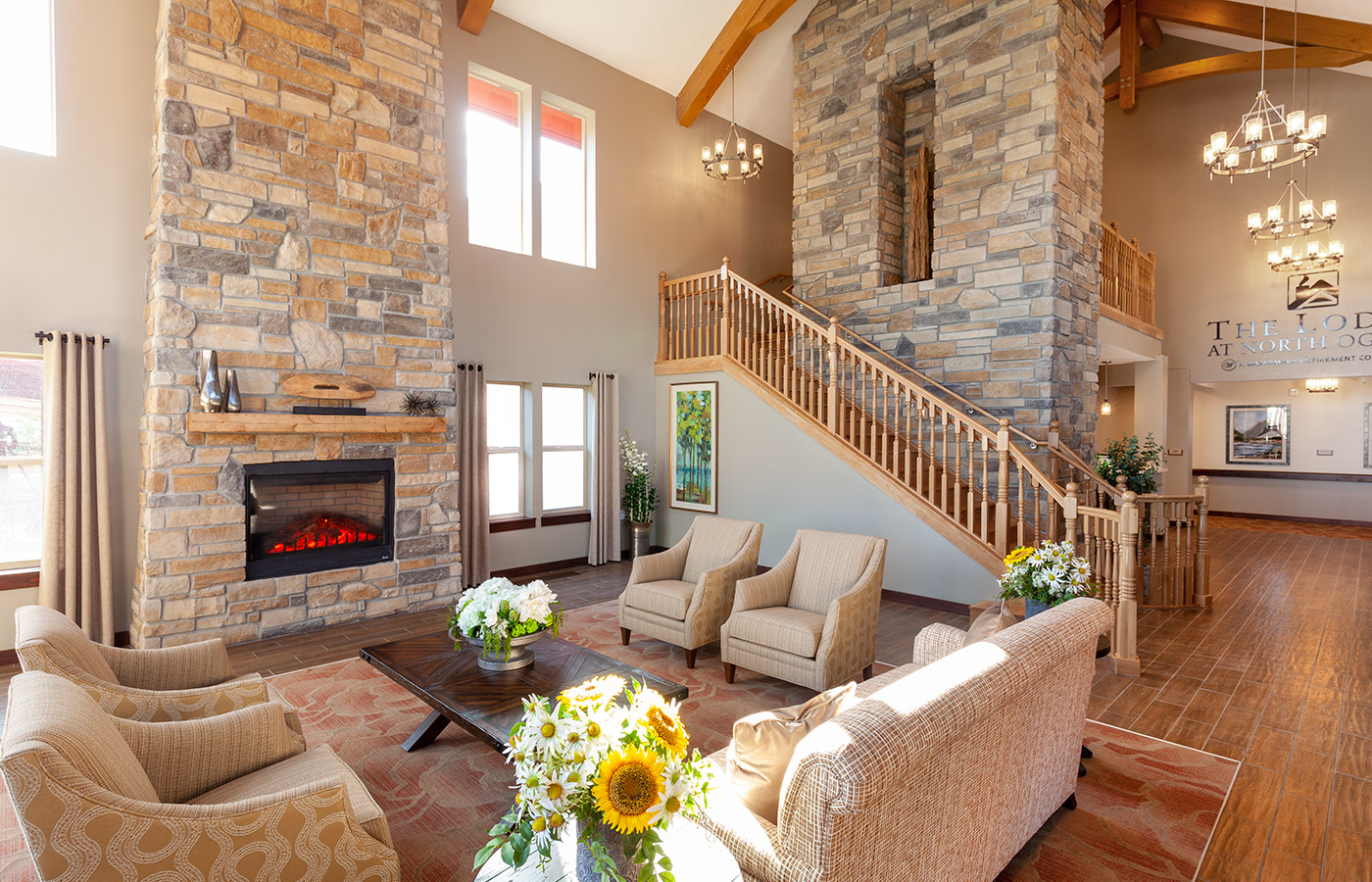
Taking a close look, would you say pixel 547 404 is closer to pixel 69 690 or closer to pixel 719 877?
pixel 69 690

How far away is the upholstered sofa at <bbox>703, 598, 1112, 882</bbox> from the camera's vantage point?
1563 mm

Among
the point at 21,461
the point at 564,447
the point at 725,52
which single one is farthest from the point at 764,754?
the point at 725,52

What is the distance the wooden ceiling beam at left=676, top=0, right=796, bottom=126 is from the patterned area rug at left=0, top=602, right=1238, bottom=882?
7.15m

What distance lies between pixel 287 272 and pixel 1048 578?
18.5 feet

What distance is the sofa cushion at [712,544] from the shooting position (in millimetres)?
4789

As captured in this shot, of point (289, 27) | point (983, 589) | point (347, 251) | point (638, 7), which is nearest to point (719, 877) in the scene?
point (983, 589)

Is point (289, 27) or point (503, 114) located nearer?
point (289, 27)

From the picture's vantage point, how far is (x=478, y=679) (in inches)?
121

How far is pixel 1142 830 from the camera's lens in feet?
8.91

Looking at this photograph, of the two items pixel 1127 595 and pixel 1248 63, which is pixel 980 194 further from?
pixel 1248 63

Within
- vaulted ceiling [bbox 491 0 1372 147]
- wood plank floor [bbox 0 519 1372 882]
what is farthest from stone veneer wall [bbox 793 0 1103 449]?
wood plank floor [bbox 0 519 1372 882]

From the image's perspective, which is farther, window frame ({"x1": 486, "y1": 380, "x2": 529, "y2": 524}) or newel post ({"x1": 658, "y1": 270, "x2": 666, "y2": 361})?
newel post ({"x1": 658, "y1": 270, "x2": 666, "y2": 361})

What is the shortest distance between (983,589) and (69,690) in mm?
5780

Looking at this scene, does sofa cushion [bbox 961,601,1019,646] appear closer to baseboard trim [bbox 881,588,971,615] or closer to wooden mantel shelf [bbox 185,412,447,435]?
baseboard trim [bbox 881,588,971,615]
